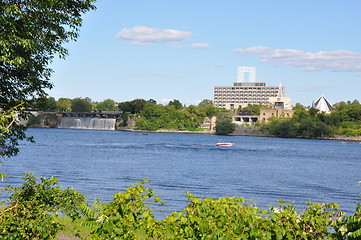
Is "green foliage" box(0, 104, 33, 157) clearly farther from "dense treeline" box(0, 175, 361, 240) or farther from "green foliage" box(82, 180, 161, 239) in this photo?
"green foliage" box(82, 180, 161, 239)

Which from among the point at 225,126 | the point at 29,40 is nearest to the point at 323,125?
the point at 225,126

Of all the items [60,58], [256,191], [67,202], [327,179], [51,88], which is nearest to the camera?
[67,202]

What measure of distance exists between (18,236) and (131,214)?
2.06 m

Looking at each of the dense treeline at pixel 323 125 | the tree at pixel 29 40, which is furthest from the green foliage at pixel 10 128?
the dense treeline at pixel 323 125

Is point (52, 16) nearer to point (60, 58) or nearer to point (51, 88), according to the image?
point (60, 58)

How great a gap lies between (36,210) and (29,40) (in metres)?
5.18

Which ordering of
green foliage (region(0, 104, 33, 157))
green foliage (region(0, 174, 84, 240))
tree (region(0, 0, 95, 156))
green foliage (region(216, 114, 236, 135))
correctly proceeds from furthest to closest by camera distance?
green foliage (region(216, 114, 236, 135)), tree (region(0, 0, 95, 156)), green foliage (region(0, 104, 33, 157)), green foliage (region(0, 174, 84, 240))

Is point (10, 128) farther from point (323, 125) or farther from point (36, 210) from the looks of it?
point (323, 125)

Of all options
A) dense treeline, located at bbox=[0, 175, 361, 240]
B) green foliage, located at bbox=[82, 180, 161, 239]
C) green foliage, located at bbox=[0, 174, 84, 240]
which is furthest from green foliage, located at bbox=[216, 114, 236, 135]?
green foliage, located at bbox=[82, 180, 161, 239]

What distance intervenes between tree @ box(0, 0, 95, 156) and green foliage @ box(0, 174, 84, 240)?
2780mm

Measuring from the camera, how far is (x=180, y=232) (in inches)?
315

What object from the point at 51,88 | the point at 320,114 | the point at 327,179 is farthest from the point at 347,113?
the point at 51,88

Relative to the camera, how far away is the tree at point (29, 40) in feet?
41.2

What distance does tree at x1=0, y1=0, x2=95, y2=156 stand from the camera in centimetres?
1257
